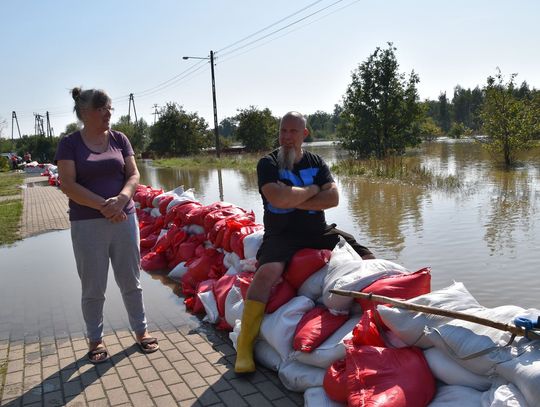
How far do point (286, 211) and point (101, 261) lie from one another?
131 cm

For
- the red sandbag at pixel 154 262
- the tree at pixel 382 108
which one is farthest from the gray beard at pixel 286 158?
the tree at pixel 382 108

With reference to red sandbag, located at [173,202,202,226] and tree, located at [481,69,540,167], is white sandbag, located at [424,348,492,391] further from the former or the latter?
tree, located at [481,69,540,167]

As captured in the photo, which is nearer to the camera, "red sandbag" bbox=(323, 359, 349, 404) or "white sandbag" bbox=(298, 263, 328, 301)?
"red sandbag" bbox=(323, 359, 349, 404)

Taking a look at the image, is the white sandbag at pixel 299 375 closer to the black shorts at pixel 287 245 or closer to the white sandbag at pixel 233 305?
the black shorts at pixel 287 245

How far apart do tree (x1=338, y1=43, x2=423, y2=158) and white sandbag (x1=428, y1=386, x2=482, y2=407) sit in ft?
80.5

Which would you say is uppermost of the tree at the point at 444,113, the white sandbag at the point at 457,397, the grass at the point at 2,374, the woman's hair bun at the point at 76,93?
the tree at the point at 444,113

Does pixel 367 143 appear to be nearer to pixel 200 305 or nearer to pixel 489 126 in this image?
pixel 489 126

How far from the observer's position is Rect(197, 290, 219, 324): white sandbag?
430cm

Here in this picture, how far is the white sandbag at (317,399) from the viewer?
8.89 ft

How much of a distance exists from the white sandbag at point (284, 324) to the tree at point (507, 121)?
18.8 meters

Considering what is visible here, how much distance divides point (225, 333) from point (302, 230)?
1.13m

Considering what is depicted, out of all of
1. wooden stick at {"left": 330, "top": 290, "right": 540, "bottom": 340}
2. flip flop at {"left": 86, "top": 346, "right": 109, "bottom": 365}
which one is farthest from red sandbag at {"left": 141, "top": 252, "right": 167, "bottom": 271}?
wooden stick at {"left": 330, "top": 290, "right": 540, "bottom": 340}

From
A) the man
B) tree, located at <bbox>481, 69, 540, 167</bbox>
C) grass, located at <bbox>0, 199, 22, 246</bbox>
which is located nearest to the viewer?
the man

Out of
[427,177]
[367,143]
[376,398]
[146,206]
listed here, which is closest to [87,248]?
[376,398]
